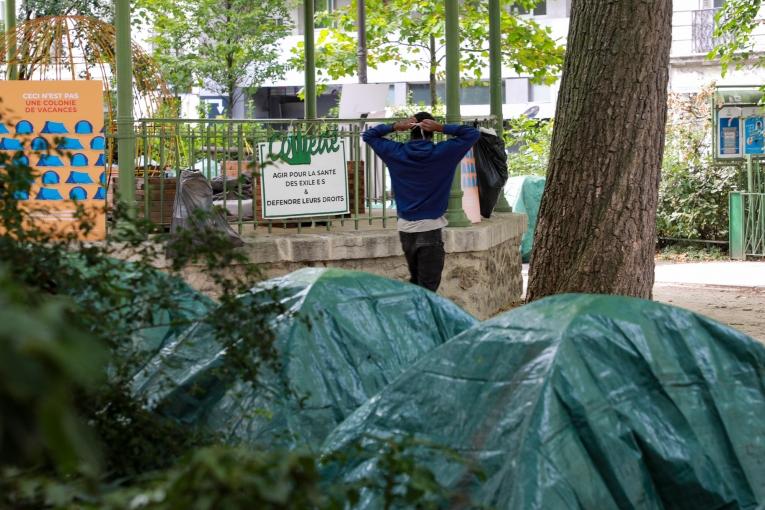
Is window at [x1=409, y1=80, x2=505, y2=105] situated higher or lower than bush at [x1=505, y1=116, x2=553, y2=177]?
higher

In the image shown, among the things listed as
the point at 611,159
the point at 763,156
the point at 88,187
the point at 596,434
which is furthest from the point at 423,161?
the point at 763,156

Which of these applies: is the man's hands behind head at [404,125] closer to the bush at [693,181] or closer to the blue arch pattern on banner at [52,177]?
the blue arch pattern on banner at [52,177]

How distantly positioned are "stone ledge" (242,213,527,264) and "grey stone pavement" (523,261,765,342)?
2613 mm

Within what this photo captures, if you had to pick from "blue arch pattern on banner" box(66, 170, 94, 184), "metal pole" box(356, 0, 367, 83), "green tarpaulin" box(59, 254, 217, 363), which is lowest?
"green tarpaulin" box(59, 254, 217, 363)

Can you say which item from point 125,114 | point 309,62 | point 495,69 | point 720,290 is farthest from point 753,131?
point 125,114

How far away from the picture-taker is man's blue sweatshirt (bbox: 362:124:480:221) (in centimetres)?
793

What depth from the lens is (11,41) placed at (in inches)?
410

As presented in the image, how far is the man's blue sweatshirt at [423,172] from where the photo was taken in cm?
793

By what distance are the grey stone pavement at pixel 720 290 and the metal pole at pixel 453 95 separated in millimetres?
2722

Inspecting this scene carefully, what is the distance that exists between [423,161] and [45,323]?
6774mm

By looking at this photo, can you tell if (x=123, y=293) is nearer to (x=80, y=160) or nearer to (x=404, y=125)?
(x=404, y=125)

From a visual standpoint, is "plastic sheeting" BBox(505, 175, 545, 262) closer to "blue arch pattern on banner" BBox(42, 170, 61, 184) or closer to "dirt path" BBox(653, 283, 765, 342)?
"dirt path" BBox(653, 283, 765, 342)

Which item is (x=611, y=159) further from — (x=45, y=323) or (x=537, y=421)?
(x=45, y=323)

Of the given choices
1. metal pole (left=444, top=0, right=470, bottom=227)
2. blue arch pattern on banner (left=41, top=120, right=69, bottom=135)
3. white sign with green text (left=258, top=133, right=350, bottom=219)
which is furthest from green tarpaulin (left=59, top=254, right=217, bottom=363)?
metal pole (left=444, top=0, right=470, bottom=227)
